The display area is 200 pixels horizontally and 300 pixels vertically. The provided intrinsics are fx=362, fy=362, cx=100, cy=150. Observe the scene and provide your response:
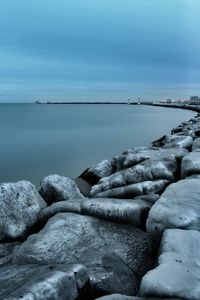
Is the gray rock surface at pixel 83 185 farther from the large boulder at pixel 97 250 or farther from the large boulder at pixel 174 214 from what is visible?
the large boulder at pixel 174 214

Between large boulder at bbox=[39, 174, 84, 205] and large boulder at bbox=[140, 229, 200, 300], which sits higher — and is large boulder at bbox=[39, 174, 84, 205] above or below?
below

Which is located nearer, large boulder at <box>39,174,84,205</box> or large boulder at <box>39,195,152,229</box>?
large boulder at <box>39,195,152,229</box>

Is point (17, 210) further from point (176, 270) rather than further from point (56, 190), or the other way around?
point (176, 270)

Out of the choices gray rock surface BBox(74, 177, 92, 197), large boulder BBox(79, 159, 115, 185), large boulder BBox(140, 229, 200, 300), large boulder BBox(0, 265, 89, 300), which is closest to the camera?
large boulder BBox(140, 229, 200, 300)

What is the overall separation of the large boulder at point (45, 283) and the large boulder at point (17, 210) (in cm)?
171

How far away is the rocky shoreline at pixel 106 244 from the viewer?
277 cm

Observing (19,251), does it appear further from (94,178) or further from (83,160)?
(83,160)

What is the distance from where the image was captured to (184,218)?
371cm

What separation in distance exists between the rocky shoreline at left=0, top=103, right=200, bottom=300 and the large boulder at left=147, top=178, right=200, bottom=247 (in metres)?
0.01

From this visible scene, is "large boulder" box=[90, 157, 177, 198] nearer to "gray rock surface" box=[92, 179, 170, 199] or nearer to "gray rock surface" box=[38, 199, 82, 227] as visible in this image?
"gray rock surface" box=[92, 179, 170, 199]

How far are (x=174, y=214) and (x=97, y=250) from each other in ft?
2.95

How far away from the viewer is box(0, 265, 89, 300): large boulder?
2.70m

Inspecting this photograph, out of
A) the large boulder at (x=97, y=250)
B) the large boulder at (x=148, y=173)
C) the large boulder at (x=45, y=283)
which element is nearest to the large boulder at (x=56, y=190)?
the large boulder at (x=148, y=173)

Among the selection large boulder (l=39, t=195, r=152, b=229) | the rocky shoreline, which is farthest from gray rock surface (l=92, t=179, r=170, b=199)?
large boulder (l=39, t=195, r=152, b=229)
